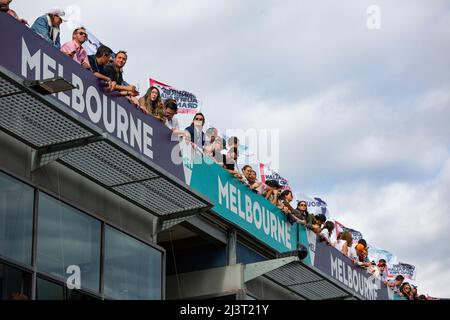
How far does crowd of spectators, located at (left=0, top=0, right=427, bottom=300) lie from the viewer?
59.9 ft

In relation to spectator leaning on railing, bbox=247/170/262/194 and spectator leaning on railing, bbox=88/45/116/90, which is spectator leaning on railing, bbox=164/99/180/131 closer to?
spectator leaning on railing, bbox=88/45/116/90

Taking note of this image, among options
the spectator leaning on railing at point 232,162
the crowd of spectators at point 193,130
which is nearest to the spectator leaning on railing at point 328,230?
the crowd of spectators at point 193,130

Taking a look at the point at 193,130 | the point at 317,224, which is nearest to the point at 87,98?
the point at 193,130

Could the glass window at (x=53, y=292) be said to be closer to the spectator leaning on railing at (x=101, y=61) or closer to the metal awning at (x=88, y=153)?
the metal awning at (x=88, y=153)

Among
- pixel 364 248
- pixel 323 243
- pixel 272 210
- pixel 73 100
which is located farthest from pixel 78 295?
pixel 364 248

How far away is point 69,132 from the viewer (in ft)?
56.3

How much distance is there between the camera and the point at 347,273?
94.3 feet

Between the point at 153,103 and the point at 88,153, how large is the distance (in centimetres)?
281

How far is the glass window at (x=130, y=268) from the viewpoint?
734 inches

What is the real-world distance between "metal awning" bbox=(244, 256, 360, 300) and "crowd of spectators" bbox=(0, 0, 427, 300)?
1.56 metres

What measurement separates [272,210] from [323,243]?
121 inches

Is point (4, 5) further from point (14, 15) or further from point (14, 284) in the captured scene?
point (14, 284)
